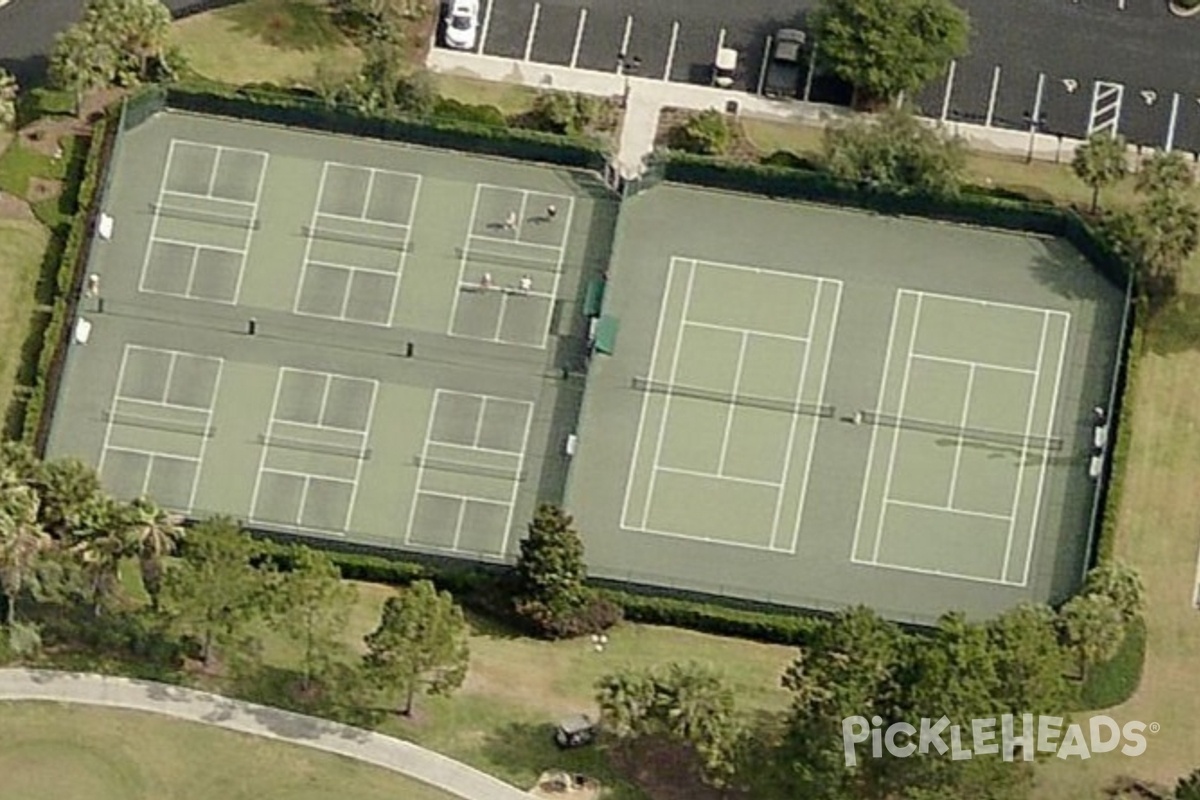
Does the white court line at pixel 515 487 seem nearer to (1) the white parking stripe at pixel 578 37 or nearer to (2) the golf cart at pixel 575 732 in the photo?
(2) the golf cart at pixel 575 732

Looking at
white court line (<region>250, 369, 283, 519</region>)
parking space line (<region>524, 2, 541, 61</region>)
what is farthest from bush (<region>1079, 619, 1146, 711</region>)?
parking space line (<region>524, 2, 541, 61</region>)

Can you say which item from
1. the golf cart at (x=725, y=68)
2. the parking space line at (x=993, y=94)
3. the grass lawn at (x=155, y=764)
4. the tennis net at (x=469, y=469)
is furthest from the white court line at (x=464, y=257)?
the parking space line at (x=993, y=94)

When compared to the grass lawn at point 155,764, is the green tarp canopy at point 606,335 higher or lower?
higher

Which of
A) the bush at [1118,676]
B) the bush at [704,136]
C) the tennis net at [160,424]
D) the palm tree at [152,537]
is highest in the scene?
the bush at [704,136]

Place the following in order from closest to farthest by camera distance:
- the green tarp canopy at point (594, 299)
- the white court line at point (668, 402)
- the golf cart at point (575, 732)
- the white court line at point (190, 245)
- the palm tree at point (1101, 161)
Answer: the golf cart at point (575, 732)
the white court line at point (668, 402)
the green tarp canopy at point (594, 299)
the palm tree at point (1101, 161)
the white court line at point (190, 245)

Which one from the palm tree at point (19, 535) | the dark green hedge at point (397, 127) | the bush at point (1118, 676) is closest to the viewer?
the palm tree at point (19, 535)

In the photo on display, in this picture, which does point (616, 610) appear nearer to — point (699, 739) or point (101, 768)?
point (699, 739)

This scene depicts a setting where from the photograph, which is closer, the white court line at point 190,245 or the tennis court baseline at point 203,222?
the tennis court baseline at point 203,222

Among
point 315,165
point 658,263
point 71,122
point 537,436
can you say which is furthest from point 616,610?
point 71,122
